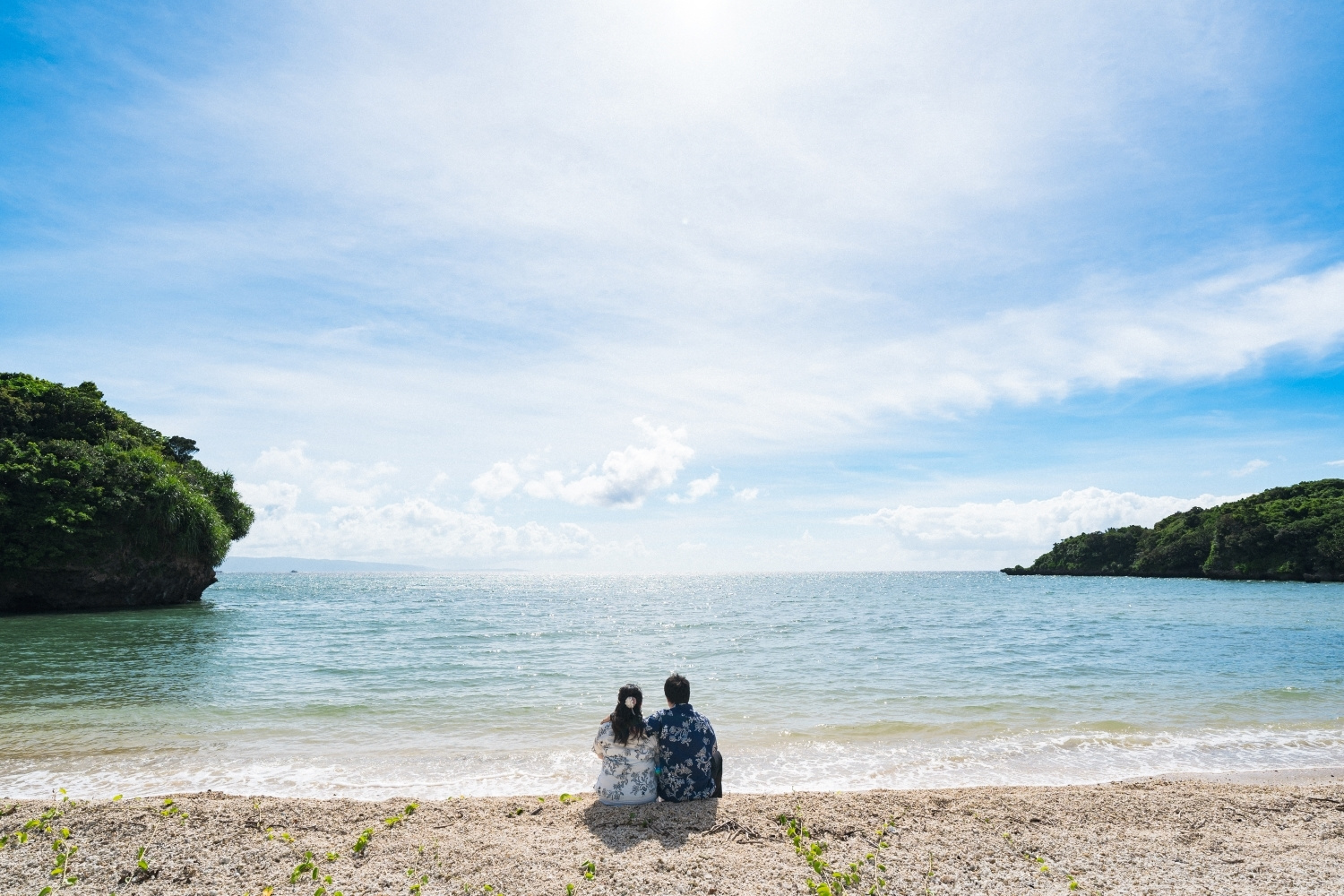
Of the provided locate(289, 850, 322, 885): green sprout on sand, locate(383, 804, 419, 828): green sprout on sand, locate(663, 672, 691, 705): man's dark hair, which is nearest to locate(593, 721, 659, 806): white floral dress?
locate(663, 672, 691, 705): man's dark hair

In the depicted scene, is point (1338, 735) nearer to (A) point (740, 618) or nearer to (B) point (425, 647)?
(B) point (425, 647)

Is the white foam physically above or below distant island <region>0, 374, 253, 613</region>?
below

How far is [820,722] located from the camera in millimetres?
Answer: 12195

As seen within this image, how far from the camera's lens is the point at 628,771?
23.2ft

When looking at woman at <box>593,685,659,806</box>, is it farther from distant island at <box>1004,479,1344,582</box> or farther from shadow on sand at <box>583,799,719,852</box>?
distant island at <box>1004,479,1344,582</box>

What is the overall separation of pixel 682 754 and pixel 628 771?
58cm

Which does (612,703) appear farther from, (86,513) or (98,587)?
(98,587)

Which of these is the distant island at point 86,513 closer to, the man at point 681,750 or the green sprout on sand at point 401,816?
the green sprout on sand at point 401,816

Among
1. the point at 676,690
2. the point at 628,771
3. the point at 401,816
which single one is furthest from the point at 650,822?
the point at 401,816

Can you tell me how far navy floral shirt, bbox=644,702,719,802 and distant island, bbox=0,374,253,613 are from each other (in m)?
43.5

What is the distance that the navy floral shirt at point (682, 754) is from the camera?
714 cm

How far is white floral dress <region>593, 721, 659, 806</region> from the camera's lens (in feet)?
23.2

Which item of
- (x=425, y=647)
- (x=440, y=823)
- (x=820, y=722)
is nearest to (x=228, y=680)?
(x=425, y=647)

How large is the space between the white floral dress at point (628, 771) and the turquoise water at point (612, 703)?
6.59 ft
